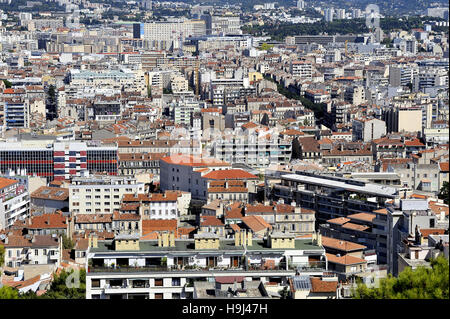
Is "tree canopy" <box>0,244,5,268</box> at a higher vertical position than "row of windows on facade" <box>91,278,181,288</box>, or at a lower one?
lower

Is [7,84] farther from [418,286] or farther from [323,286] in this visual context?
[418,286]

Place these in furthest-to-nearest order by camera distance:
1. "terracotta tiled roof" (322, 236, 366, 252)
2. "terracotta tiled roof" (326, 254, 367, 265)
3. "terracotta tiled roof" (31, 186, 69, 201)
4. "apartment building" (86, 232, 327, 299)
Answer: "terracotta tiled roof" (31, 186, 69, 201) < "terracotta tiled roof" (322, 236, 366, 252) < "terracotta tiled roof" (326, 254, 367, 265) < "apartment building" (86, 232, 327, 299)

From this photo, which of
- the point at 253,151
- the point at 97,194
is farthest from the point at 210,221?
the point at 253,151

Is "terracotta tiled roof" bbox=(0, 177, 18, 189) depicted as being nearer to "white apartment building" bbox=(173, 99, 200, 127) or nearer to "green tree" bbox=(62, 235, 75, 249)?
"green tree" bbox=(62, 235, 75, 249)

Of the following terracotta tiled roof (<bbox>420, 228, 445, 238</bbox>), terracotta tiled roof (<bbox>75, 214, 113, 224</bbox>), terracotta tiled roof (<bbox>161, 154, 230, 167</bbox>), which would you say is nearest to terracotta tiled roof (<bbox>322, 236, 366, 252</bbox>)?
terracotta tiled roof (<bbox>420, 228, 445, 238</bbox>)

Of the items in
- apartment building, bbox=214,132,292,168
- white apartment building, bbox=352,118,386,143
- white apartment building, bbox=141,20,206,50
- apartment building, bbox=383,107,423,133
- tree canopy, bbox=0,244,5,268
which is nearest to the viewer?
tree canopy, bbox=0,244,5,268

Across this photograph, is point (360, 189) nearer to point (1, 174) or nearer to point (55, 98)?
point (1, 174)
